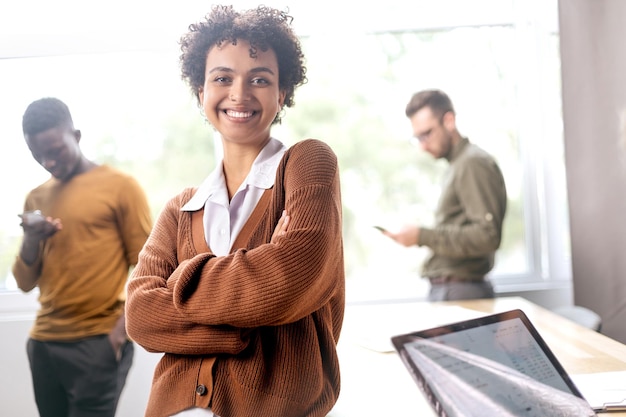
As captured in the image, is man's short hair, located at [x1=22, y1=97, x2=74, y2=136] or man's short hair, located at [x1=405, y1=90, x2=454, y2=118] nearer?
man's short hair, located at [x1=22, y1=97, x2=74, y2=136]

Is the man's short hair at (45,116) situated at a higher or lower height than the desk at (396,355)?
higher

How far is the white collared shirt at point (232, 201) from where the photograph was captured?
44.2 inches

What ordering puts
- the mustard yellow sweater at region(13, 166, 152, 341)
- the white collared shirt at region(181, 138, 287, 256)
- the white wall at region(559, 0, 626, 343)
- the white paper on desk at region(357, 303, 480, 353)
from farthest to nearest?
the white wall at region(559, 0, 626, 343)
the white paper on desk at region(357, 303, 480, 353)
the mustard yellow sweater at region(13, 166, 152, 341)
the white collared shirt at region(181, 138, 287, 256)

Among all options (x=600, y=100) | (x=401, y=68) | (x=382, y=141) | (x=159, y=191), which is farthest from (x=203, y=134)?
(x=600, y=100)

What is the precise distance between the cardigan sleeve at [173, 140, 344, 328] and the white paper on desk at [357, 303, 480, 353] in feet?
2.23

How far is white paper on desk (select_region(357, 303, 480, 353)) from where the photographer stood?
5.71 ft

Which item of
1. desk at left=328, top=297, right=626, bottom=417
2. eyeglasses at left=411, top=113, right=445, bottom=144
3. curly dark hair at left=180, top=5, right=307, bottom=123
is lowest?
desk at left=328, top=297, right=626, bottom=417

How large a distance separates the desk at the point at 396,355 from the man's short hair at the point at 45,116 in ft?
2.73

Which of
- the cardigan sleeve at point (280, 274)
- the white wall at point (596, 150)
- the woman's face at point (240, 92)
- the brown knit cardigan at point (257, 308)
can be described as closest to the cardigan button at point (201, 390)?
the brown knit cardigan at point (257, 308)

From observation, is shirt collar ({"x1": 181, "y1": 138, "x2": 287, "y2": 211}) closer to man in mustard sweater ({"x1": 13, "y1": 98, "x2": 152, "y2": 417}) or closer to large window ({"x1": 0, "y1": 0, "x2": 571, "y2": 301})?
large window ({"x1": 0, "y1": 0, "x2": 571, "y2": 301})

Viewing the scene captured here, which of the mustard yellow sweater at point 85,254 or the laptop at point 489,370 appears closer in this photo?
the laptop at point 489,370

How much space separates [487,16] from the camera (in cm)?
215

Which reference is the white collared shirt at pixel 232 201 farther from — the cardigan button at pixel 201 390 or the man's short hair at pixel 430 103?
the man's short hair at pixel 430 103

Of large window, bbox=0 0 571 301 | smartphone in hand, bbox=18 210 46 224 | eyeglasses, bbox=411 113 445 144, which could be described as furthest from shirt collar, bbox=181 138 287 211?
eyeglasses, bbox=411 113 445 144
